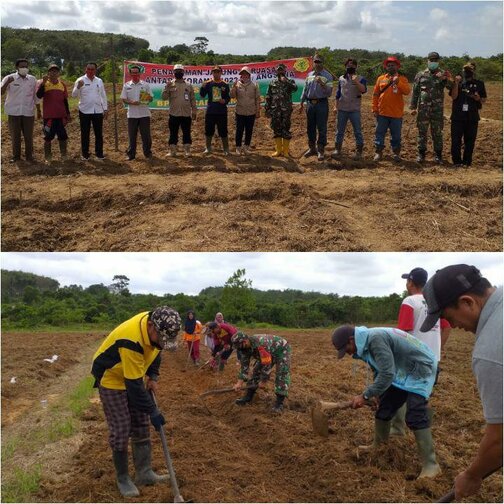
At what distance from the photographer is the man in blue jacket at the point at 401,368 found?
4.68 m

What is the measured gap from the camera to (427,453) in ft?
15.5

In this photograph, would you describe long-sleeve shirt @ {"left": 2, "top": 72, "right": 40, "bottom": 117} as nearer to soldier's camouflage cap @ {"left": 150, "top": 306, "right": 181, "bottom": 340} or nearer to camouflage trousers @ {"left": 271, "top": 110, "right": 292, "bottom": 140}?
camouflage trousers @ {"left": 271, "top": 110, "right": 292, "bottom": 140}

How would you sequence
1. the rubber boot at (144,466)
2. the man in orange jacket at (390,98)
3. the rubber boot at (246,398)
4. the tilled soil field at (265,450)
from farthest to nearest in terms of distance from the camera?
the man in orange jacket at (390,98) → the rubber boot at (246,398) → the rubber boot at (144,466) → the tilled soil field at (265,450)

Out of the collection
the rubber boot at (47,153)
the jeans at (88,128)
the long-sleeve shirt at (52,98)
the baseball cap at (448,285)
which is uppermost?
the long-sleeve shirt at (52,98)

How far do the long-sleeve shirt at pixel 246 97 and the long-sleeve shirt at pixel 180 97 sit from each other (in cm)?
80

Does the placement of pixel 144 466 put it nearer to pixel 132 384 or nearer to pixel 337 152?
pixel 132 384

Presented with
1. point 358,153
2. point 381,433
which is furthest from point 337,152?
point 381,433

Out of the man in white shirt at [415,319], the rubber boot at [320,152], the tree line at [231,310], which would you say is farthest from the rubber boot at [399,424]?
the tree line at [231,310]

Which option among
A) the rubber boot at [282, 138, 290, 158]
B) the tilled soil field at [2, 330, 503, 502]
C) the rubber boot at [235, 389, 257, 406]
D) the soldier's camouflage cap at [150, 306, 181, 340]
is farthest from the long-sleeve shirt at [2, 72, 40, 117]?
the soldier's camouflage cap at [150, 306, 181, 340]

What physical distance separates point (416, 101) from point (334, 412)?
6432mm

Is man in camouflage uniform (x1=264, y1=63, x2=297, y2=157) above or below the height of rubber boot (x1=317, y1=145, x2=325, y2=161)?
above

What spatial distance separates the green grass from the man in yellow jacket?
796mm

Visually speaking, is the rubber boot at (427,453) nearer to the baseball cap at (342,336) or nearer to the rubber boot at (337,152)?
the baseball cap at (342,336)

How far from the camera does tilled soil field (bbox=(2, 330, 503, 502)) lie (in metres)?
4.60
